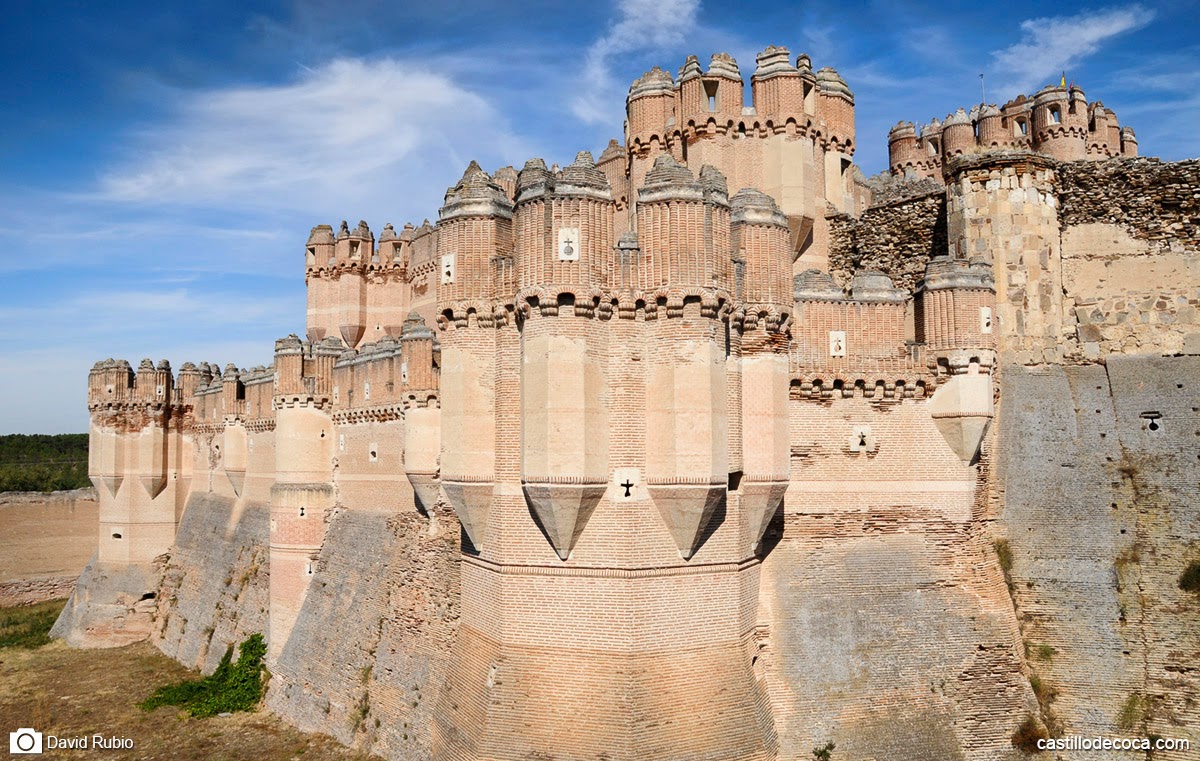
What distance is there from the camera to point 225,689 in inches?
1088

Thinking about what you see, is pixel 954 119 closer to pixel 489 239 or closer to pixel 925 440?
pixel 925 440

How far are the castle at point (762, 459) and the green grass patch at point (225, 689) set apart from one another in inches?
57.8

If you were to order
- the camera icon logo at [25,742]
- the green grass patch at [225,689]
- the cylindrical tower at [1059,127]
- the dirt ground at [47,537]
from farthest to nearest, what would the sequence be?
the dirt ground at [47,537]
the cylindrical tower at [1059,127]
the green grass patch at [225,689]
the camera icon logo at [25,742]

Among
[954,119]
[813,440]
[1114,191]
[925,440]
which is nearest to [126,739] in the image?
[813,440]

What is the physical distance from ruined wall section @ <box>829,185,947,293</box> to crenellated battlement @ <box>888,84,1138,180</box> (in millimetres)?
14232

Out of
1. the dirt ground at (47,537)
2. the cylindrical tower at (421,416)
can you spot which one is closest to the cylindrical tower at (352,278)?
the cylindrical tower at (421,416)

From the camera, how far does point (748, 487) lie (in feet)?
53.6

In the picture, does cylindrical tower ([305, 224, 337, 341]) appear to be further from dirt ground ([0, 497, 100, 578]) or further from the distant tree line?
the distant tree line

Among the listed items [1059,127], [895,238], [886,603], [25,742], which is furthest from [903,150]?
[25,742]

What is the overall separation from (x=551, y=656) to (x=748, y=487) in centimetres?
449

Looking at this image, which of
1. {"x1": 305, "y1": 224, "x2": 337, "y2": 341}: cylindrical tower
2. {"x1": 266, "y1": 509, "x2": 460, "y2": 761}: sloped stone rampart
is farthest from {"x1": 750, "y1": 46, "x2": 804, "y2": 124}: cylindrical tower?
{"x1": 305, "y1": 224, "x2": 337, "y2": 341}: cylindrical tower

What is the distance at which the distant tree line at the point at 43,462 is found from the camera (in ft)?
227

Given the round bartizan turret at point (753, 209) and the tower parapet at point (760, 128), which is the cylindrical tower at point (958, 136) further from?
the round bartizan turret at point (753, 209)

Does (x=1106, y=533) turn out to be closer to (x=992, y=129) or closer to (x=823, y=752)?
(x=823, y=752)
